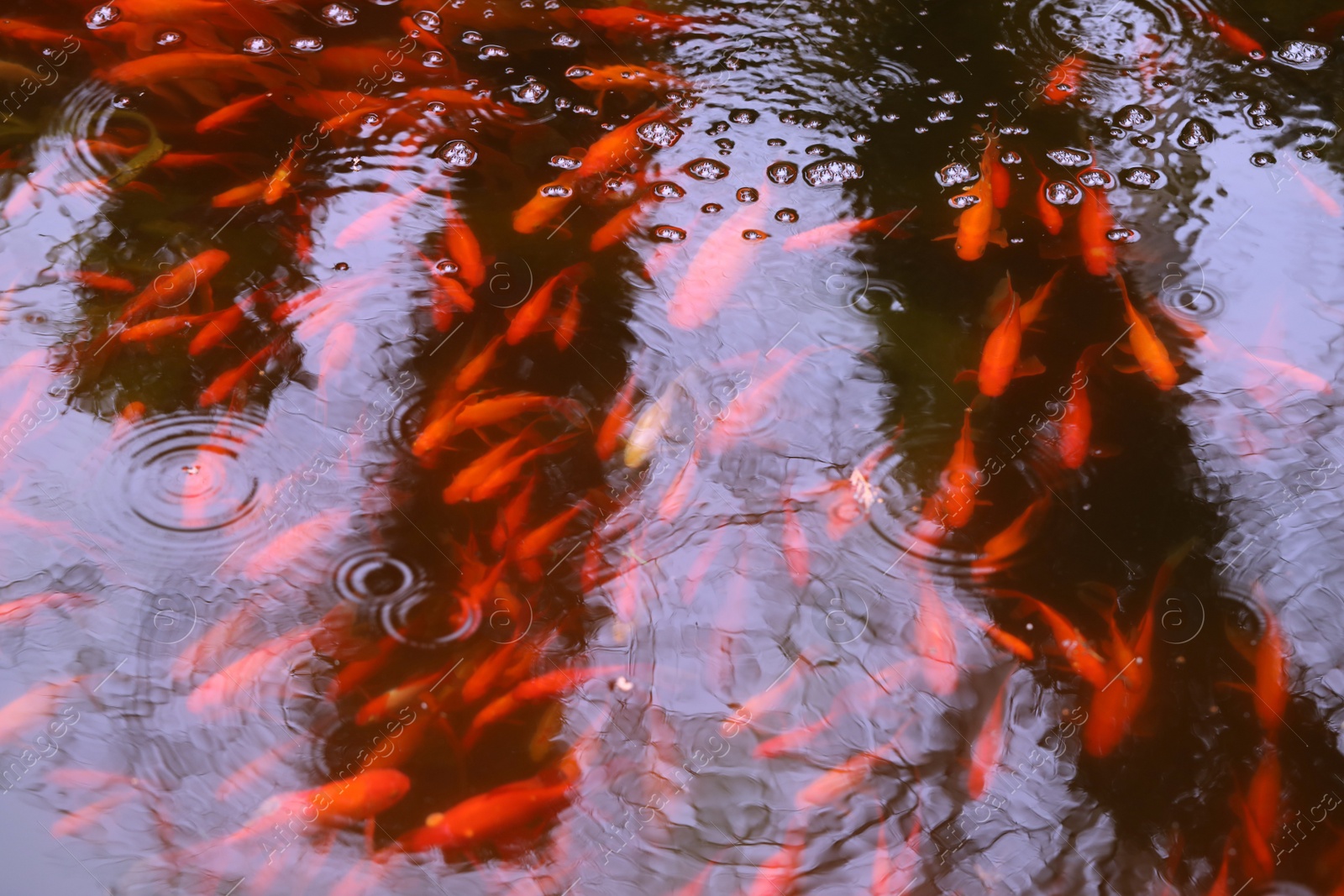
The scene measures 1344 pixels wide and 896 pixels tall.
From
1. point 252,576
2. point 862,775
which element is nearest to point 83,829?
point 252,576

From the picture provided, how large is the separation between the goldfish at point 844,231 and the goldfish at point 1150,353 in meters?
0.60

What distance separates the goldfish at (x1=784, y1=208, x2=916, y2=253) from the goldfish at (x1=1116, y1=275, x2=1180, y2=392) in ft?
1.98

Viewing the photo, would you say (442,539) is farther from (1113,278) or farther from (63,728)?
(1113,278)

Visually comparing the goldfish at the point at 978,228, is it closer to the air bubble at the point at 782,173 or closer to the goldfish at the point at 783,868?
the air bubble at the point at 782,173

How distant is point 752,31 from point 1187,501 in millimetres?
1761

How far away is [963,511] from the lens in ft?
6.44

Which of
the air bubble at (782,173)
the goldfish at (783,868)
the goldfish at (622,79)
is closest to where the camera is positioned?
the goldfish at (783,868)

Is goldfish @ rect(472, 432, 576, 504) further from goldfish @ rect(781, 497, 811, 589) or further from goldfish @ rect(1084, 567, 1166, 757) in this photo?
goldfish @ rect(1084, 567, 1166, 757)

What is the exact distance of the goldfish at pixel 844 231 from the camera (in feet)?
7.38

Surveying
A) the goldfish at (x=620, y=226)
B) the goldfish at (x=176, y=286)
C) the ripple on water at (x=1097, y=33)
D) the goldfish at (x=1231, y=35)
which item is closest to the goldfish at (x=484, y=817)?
the goldfish at (x=620, y=226)

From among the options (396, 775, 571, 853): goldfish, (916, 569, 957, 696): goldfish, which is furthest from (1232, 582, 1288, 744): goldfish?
(396, 775, 571, 853): goldfish

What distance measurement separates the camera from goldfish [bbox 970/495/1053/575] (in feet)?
6.30

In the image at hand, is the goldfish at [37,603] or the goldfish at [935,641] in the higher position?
the goldfish at [37,603]

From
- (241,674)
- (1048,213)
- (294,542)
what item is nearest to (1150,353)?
(1048,213)
